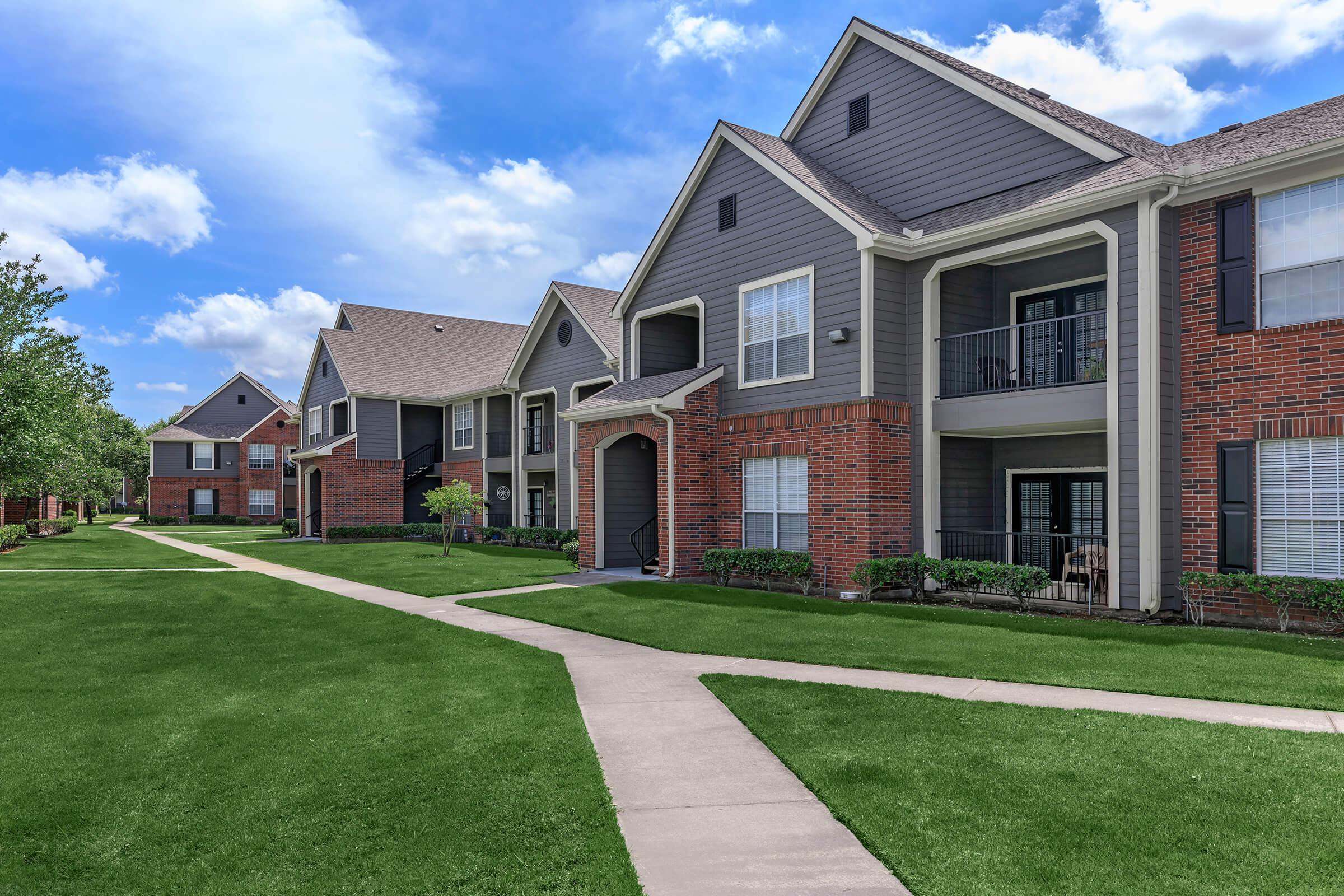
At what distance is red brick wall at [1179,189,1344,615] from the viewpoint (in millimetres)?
10727

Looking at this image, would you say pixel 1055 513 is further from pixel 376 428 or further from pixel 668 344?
pixel 376 428

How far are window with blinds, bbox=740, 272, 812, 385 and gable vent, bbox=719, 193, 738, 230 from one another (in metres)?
1.50

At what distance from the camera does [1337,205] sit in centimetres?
1077

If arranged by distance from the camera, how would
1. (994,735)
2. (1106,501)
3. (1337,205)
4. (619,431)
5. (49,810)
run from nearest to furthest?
1. (49,810)
2. (994,735)
3. (1337,205)
4. (1106,501)
5. (619,431)

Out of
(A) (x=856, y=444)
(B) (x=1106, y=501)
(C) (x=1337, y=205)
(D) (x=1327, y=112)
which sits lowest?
(B) (x=1106, y=501)

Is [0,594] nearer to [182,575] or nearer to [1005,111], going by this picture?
[182,575]

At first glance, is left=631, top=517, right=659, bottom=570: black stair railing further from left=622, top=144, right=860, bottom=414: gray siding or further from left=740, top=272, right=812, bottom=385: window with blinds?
left=740, top=272, right=812, bottom=385: window with blinds

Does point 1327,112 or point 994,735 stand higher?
point 1327,112

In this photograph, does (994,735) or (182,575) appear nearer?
(994,735)

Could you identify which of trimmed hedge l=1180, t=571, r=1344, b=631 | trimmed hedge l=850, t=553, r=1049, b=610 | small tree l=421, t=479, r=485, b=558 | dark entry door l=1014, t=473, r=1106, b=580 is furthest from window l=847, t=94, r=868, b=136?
small tree l=421, t=479, r=485, b=558

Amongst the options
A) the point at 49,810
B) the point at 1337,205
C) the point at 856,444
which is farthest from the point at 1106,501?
the point at 49,810

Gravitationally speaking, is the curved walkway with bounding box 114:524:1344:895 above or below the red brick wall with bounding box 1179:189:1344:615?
below

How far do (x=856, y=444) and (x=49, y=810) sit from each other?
11.6 m

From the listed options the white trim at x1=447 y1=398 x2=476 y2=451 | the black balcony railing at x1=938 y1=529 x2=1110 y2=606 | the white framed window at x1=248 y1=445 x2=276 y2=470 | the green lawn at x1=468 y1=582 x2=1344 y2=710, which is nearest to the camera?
the green lawn at x1=468 y1=582 x2=1344 y2=710
